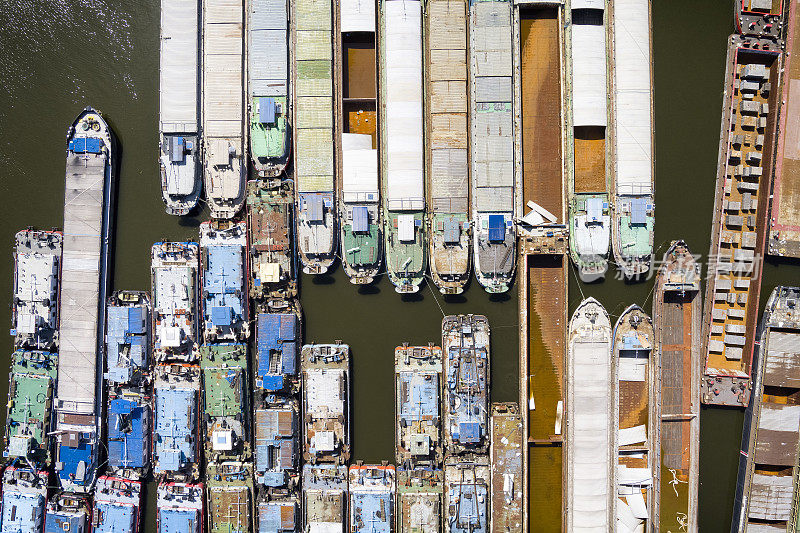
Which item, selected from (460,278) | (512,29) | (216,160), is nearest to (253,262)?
(216,160)

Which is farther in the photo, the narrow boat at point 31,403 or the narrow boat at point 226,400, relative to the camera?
the narrow boat at point 31,403

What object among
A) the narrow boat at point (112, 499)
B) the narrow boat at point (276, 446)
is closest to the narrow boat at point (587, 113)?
the narrow boat at point (276, 446)

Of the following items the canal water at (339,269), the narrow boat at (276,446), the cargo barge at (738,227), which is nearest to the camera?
the narrow boat at (276,446)

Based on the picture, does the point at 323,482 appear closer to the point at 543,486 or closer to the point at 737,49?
the point at 543,486

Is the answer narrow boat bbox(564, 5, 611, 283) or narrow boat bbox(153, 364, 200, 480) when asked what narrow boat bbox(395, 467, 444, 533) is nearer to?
narrow boat bbox(153, 364, 200, 480)

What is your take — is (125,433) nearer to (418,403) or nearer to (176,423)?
(176,423)

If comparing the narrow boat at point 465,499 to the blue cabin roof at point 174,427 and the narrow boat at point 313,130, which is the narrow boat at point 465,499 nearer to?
the narrow boat at point 313,130
